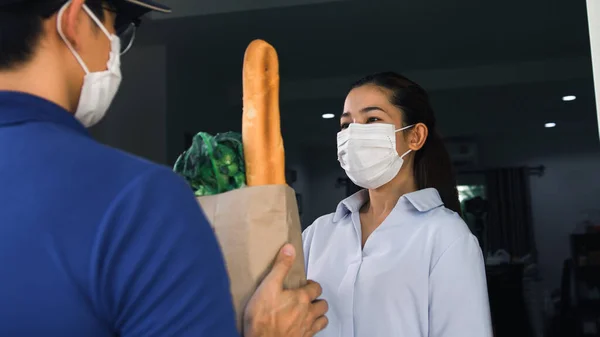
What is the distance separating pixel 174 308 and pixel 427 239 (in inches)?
30.5

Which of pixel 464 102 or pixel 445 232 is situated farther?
pixel 464 102

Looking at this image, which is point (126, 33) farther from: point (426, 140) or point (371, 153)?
point (426, 140)

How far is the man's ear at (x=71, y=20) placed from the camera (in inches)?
19.6

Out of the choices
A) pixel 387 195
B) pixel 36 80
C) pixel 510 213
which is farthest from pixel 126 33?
pixel 510 213

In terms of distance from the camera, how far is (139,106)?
242 centimetres

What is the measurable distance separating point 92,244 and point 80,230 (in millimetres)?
14

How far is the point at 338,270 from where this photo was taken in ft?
3.91

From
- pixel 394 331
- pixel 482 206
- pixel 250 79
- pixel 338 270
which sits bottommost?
pixel 394 331

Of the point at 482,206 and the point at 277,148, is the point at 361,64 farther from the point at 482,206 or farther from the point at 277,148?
the point at 277,148

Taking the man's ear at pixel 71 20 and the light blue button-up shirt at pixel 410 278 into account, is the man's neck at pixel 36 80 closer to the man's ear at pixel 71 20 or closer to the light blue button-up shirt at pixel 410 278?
the man's ear at pixel 71 20

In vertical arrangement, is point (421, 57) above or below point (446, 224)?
above

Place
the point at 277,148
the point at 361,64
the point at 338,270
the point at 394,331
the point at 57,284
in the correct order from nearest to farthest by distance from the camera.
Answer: the point at 57,284 → the point at 277,148 → the point at 394,331 → the point at 338,270 → the point at 361,64

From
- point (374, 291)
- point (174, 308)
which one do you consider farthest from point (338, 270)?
point (174, 308)

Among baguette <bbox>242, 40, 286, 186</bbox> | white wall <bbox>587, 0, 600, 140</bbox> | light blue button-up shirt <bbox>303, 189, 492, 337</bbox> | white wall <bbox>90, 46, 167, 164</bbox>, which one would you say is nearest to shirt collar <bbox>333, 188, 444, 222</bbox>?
light blue button-up shirt <bbox>303, 189, 492, 337</bbox>
